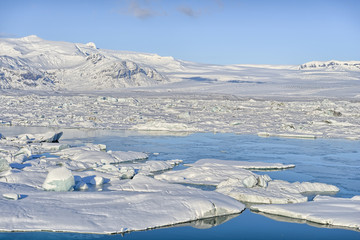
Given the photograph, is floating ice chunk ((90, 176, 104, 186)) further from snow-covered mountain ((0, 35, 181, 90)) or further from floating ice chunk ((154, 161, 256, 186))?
snow-covered mountain ((0, 35, 181, 90))

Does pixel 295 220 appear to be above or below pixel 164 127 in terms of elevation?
below

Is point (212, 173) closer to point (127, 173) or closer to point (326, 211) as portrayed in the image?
point (127, 173)

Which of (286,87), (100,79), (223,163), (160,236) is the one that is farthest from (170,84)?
(160,236)

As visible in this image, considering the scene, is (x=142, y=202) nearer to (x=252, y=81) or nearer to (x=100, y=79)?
(x=100, y=79)

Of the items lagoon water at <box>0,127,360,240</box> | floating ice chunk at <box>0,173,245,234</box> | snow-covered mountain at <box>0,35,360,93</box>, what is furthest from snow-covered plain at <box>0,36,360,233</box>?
snow-covered mountain at <box>0,35,360,93</box>

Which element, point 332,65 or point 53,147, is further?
point 332,65

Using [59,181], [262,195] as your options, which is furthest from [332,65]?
[59,181]
